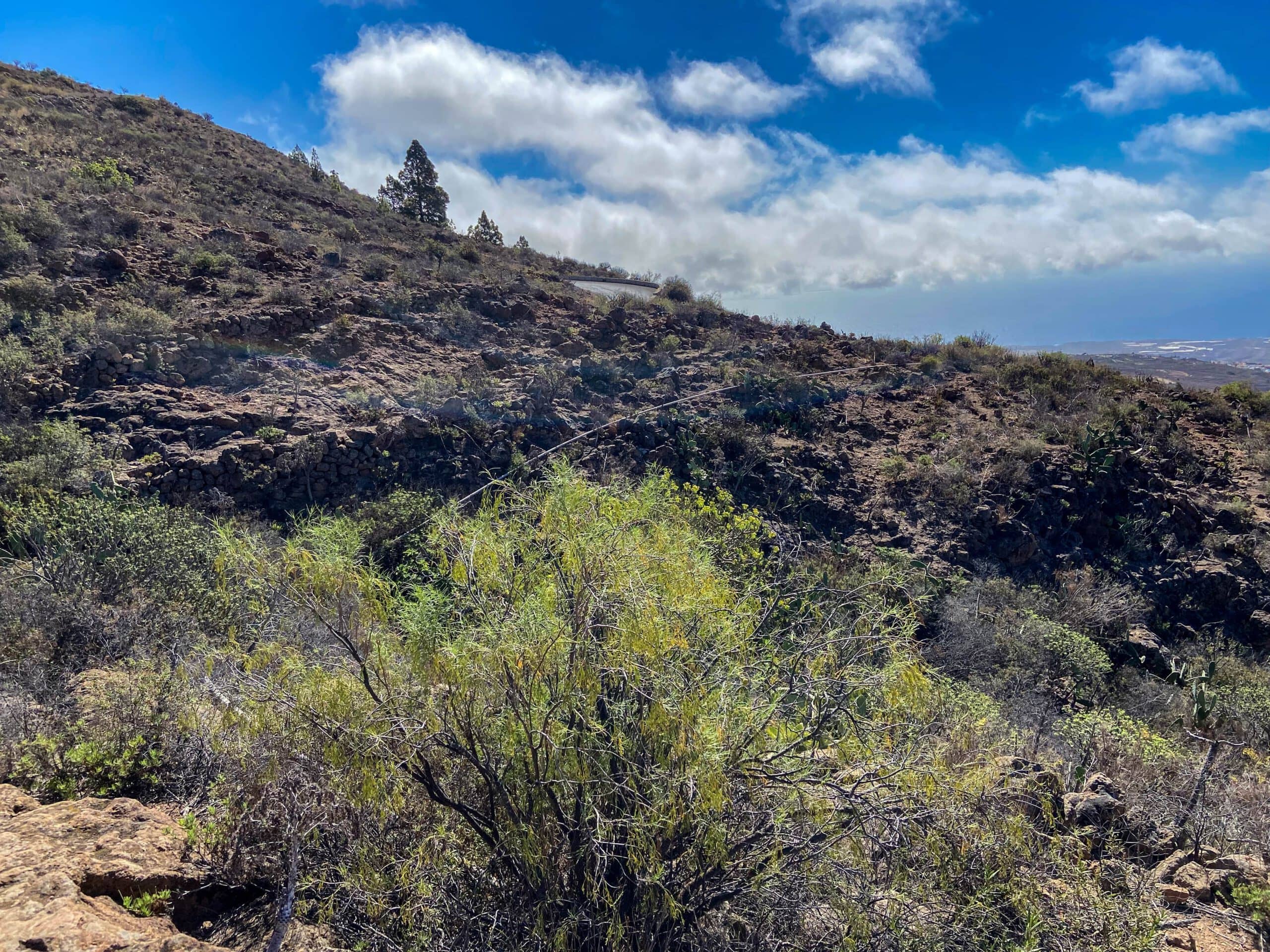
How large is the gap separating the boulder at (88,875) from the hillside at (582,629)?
4 cm

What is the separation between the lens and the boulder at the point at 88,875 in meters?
2.32

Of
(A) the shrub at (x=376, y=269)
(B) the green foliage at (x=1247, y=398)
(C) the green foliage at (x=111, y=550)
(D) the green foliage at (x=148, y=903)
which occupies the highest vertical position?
(A) the shrub at (x=376, y=269)

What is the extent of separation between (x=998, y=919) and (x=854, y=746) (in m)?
1.22

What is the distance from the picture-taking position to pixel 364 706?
3.10 m

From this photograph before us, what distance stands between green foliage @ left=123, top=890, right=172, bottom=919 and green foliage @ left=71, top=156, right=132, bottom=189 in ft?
61.2

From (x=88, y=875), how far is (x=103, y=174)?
19.1m

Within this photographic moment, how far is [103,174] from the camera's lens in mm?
15266

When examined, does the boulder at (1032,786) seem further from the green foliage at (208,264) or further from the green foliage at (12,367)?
the green foliage at (208,264)

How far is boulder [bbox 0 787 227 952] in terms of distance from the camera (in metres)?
2.32

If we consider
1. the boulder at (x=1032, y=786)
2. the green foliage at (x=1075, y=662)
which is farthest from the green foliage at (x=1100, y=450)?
the boulder at (x=1032, y=786)

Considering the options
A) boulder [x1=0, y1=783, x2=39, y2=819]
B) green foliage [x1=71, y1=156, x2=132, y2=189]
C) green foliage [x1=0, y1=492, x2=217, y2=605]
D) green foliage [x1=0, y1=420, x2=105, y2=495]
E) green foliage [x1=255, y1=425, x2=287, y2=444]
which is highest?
green foliage [x1=71, y1=156, x2=132, y2=189]

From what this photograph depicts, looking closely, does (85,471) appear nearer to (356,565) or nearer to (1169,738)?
(356,565)

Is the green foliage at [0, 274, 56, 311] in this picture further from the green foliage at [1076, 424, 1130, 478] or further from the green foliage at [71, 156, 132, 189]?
the green foliage at [1076, 424, 1130, 478]

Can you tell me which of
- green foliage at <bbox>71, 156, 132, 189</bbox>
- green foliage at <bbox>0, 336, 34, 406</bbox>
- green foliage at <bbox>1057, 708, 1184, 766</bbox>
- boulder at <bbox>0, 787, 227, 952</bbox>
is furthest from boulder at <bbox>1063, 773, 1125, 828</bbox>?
green foliage at <bbox>71, 156, 132, 189</bbox>
